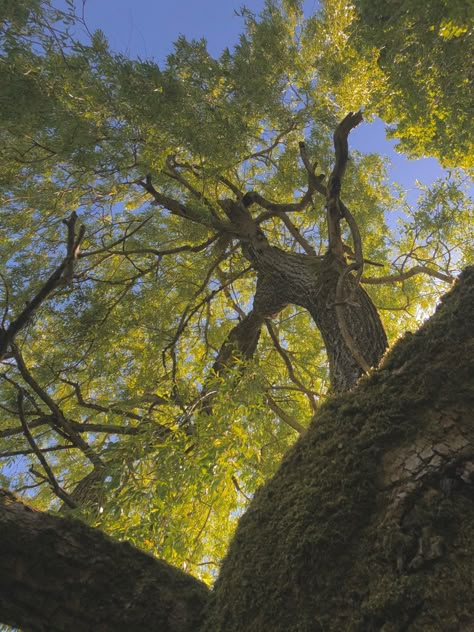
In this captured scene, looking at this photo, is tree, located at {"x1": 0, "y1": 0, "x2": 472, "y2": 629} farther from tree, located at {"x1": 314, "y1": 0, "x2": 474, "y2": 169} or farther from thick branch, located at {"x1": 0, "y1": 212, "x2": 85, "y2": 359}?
tree, located at {"x1": 314, "y1": 0, "x2": 474, "y2": 169}

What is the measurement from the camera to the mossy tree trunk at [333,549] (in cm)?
92

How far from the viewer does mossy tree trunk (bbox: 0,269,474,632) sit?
3.00 feet

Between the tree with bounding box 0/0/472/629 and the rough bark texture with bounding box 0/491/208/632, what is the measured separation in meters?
0.83

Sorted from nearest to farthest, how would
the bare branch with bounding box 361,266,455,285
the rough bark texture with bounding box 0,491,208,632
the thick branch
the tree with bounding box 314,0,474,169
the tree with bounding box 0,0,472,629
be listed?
1. the rough bark texture with bounding box 0,491,208,632
2. the thick branch
3. the tree with bounding box 0,0,472,629
4. the tree with bounding box 314,0,474,169
5. the bare branch with bounding box 361,266,455,285

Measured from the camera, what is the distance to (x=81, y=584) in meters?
1.12

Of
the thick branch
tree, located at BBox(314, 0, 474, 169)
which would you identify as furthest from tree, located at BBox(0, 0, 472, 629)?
tree, located at BBox(314, 0, 474, 169)

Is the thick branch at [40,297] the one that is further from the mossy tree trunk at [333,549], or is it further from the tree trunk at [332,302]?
the tree trunk at [332,302]

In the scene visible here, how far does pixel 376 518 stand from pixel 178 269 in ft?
17.4

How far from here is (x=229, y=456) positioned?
2.48 metres

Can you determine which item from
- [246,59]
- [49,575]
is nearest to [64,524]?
[49,575]

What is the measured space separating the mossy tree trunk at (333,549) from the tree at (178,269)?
92 centimetres

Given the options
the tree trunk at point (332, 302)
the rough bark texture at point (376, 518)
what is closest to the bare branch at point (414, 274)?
the tree trunk at point (332, 302)

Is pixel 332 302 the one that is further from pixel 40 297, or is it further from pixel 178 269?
pixel 178 269

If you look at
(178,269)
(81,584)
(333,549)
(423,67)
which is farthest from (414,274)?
(81,584)
